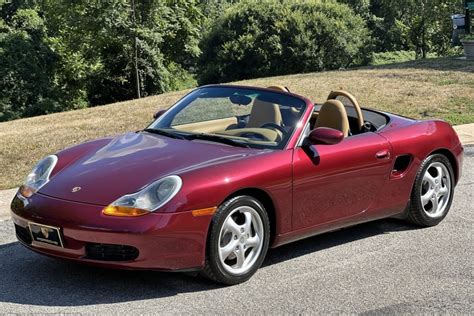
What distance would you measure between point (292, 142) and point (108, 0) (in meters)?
24.0

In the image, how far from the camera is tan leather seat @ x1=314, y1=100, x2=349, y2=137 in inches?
235

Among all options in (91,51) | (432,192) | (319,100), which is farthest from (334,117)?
(91,51)

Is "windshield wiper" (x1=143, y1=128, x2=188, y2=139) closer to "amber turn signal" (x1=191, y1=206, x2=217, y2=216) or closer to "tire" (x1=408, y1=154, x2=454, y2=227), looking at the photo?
"amber turn signal" (x1=191, y1=206, x2=217, y2=216)

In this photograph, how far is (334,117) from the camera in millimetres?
6000

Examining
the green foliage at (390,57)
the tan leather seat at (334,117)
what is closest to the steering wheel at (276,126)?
the tan leather seat at (334,117)

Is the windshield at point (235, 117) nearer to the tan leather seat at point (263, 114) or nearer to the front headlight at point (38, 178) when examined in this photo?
the tan leather seat at point (263, 114)

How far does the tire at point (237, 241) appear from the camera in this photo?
4.76 m

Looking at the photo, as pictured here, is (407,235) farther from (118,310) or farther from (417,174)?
(118,310)

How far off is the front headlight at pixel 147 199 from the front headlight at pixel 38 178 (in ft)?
2.63

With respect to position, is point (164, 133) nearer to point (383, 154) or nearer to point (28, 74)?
point (383, 154)

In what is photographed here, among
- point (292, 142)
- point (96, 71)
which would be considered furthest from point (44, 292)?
point (96, 71)

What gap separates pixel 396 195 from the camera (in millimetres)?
6082

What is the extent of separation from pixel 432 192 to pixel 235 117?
1945mm

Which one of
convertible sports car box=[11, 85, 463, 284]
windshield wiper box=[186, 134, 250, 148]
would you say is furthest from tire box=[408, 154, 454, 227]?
windshield wiper box=[186, 134, 250, 148]
